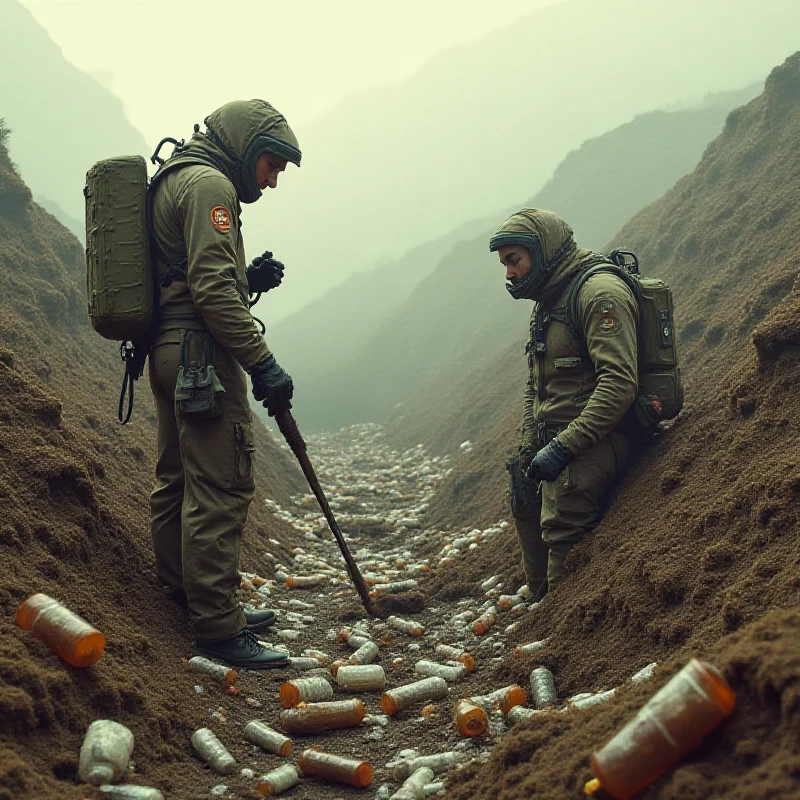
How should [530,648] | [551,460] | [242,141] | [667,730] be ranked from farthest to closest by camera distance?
[242,141]
[551,460]
[530,648]
[667,730]

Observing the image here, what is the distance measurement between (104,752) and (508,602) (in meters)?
3.85

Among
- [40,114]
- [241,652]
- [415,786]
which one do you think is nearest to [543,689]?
[415,786]

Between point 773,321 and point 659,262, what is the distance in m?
9.65

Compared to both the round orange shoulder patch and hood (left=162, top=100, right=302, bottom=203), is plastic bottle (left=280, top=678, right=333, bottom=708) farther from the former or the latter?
hood (left=162, top=100, right=302, bottom=203)

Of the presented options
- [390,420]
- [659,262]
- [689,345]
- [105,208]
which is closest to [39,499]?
[105,208]

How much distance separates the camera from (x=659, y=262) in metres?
14.4

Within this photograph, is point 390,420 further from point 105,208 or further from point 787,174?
point 105,208

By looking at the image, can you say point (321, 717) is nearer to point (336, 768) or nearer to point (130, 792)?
point (336, 768)

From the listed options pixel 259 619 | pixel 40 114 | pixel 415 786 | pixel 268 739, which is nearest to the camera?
pixel 415 786

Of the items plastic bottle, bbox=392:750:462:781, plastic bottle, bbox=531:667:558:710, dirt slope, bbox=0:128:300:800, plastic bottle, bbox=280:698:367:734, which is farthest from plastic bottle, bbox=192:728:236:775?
plastic bottle, bbox=531:667:558:710

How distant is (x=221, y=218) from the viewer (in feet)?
17.0

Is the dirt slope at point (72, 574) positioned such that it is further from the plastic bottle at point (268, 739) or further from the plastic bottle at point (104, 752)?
the plastic bottle at point (268, 739)

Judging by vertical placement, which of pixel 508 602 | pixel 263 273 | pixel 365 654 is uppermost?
pixel 263 273

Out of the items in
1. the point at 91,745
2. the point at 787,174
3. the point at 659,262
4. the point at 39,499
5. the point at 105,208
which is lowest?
the point at 659,262
